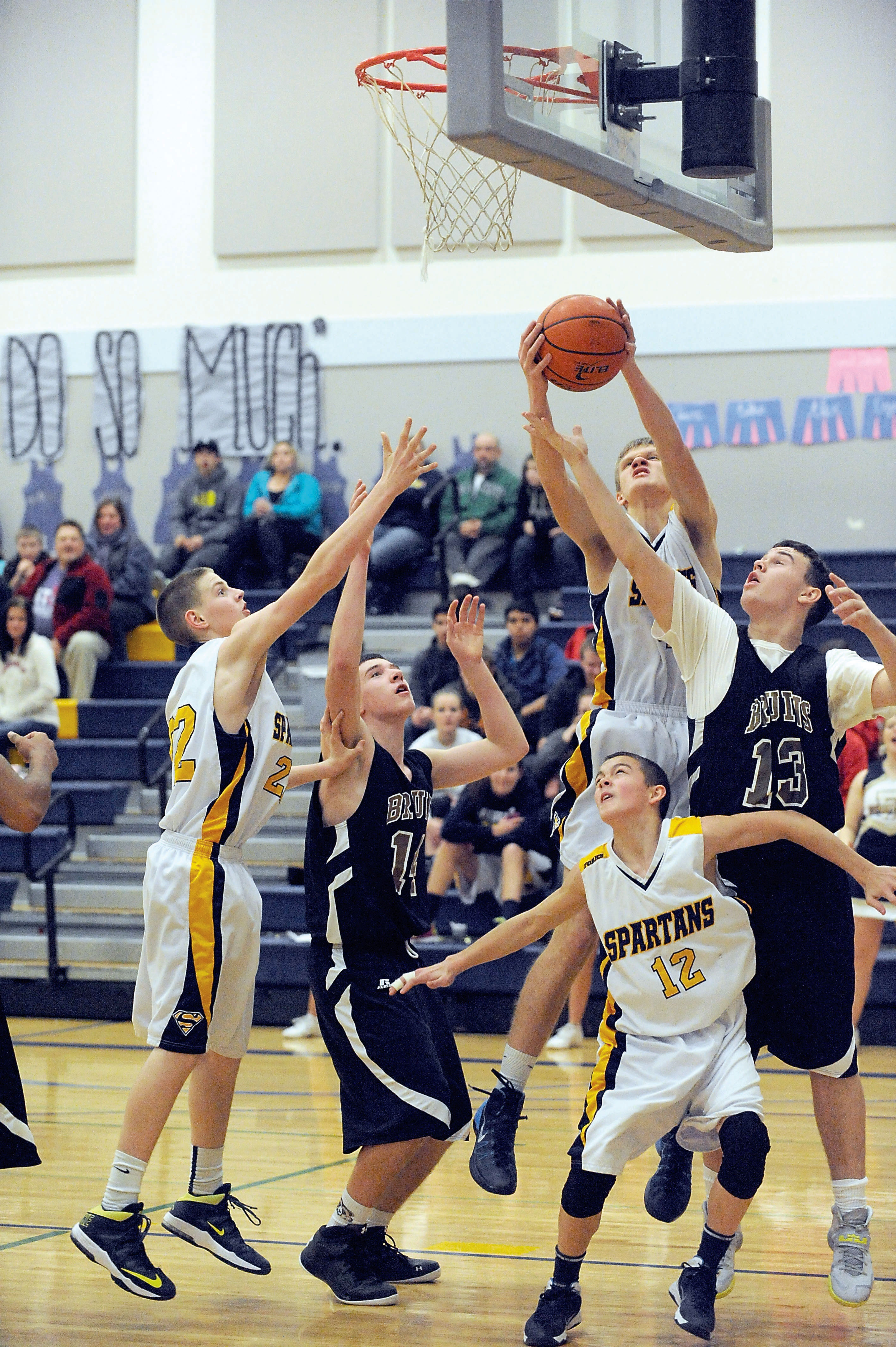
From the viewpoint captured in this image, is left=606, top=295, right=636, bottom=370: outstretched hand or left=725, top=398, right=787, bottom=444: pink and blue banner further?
left=725, top=398, right=787, bottom=444: pink and blue banner

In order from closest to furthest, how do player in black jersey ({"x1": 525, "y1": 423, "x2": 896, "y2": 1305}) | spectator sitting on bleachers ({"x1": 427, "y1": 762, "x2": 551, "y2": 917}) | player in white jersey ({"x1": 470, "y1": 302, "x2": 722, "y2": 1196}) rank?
player in black jersey ({"x1": 525, "y1": 423, "x2": 896, "y2": 1305}) → player in white jersey ({"x1": 470, "y1": 302, "x2": 722, "y2": 1196}) → spectator sitting on bleachers ({"x1": 427, "y1": 762, "x2": 551, "y2": 917})

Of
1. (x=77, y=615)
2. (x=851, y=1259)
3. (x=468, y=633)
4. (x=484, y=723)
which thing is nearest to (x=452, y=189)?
(x=468, y=633)

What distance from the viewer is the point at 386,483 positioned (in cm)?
395

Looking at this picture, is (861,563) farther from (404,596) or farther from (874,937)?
(874,937)

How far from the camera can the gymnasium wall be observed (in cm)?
1220

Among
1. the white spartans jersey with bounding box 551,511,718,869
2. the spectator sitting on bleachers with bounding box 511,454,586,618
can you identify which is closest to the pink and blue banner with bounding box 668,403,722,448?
the spectator sitting on bleachers with bounding box 511,454,586,618

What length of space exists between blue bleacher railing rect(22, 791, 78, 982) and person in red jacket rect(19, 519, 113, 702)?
1709mm

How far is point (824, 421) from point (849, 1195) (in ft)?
30.1

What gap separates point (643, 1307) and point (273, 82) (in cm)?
1173

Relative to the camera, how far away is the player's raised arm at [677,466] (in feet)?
13.5

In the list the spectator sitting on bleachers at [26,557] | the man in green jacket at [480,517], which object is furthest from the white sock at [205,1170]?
the spectator sitting on bleachers at [26,557]

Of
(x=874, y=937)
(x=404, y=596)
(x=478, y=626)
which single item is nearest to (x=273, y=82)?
(x=404, y=596)

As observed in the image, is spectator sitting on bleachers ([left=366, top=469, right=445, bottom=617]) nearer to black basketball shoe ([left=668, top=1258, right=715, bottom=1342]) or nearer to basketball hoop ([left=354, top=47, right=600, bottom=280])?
basketball hoop ([left=354, top=47, right=600, bottom=280])

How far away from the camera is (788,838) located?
12.2 feet
